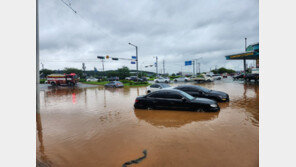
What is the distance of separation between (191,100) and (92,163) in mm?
5427

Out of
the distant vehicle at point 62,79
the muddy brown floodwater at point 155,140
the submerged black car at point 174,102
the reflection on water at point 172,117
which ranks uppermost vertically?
the distant vehicle at point 62,79

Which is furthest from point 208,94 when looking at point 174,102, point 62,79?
point 62,79

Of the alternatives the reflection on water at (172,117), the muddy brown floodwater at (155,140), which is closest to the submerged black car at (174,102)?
the reflection on water at (172,117)

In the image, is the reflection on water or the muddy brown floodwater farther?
the reflection on water

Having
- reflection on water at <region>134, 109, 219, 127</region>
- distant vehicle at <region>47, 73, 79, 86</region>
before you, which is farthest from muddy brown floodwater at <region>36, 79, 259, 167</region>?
distant vehicle at <region>47, 73, 79, 86</region>

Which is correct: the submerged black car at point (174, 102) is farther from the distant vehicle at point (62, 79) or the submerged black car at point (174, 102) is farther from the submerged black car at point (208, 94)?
the distant vehicle at point (62, 79)

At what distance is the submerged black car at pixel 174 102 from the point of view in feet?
23.2

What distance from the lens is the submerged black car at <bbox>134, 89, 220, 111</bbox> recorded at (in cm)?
708

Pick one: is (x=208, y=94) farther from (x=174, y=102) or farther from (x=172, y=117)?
(x=172, y=117)

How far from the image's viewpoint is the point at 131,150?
156 inches

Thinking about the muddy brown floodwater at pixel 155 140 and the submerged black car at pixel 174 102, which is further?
the submerged black car at pixel 174 102

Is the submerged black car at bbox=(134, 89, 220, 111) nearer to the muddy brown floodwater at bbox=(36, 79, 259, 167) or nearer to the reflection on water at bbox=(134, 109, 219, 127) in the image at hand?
the reflection on water at bbox=(134, 109, 219, 127)

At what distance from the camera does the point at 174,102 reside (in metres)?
7.37

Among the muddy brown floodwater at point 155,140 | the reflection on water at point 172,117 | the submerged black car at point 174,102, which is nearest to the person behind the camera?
the muddy brown floodwater at point 155,140
